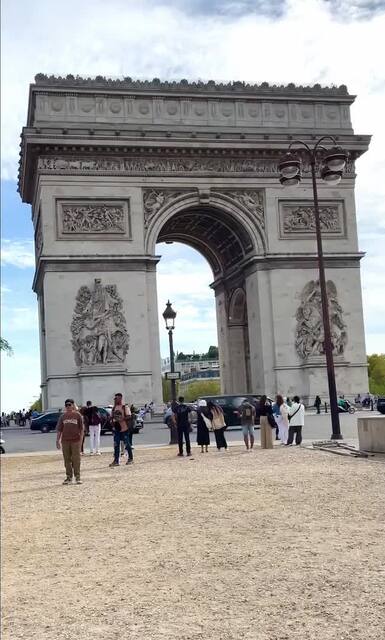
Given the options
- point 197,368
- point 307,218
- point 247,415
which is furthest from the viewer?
point 197,368

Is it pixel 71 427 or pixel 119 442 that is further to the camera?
pixel 119 442

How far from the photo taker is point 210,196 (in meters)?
42.4

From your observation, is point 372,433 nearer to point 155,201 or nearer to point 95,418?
point 95,418

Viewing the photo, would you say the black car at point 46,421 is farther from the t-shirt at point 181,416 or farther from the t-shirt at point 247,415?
the t-shirt at point 247,415

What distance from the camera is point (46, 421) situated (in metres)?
38.2

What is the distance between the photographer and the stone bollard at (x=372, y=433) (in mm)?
17344

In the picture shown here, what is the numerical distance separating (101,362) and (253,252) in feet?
30.4

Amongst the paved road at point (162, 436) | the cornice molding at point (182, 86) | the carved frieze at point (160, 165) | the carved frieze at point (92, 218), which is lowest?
the paved road at point (162, 436)

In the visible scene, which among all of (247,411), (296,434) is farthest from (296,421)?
(247,411)

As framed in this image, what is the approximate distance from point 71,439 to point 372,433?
6.34m

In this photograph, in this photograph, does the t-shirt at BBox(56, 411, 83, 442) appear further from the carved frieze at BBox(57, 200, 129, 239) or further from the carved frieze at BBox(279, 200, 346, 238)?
the carved frieze at BBox(279, 200, 346, 238)

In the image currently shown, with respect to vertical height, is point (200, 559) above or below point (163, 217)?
below

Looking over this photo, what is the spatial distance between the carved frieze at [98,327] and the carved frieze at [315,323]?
8487mm

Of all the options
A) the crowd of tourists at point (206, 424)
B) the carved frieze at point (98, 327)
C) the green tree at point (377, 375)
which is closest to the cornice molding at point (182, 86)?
the carved frieze at point (98, 327)
